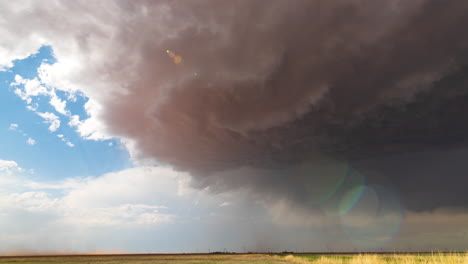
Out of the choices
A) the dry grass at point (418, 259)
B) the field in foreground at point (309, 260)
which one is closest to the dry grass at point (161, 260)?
the field in foreground at point (309, 260)

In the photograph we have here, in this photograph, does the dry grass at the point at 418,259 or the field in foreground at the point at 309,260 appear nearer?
the dry grass at the point at 418,259

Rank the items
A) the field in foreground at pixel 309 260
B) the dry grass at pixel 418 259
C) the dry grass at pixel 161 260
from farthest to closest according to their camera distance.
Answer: the dry grass at pixel 161 260, the field in foreground at pixel 309 260, the dry grass at pixel 418 259

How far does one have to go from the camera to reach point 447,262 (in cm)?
2592

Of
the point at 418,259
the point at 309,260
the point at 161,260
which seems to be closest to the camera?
the point at 418,259

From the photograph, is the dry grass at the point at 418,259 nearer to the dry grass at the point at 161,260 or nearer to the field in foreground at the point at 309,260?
the field in foreground at the point at 309,260

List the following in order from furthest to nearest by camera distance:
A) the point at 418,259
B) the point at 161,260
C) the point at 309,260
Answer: the point at 161,260, the point at 309,260, the point at 418,259

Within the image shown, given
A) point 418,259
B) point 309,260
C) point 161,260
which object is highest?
point 418,259

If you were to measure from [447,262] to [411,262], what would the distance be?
3.56m

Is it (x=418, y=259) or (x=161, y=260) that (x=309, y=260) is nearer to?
(x=418, y=259)

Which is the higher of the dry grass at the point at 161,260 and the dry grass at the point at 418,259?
the dry grass at the point at 418,259

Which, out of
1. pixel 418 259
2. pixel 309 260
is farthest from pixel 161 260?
pixel 418 259

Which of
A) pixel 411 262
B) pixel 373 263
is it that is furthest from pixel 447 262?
pixel 373 263

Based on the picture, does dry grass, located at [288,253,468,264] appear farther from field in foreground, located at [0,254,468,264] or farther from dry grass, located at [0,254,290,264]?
dry grass, located at [0,254,290,264]

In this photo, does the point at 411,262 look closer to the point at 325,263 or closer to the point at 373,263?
the point at 373,263
